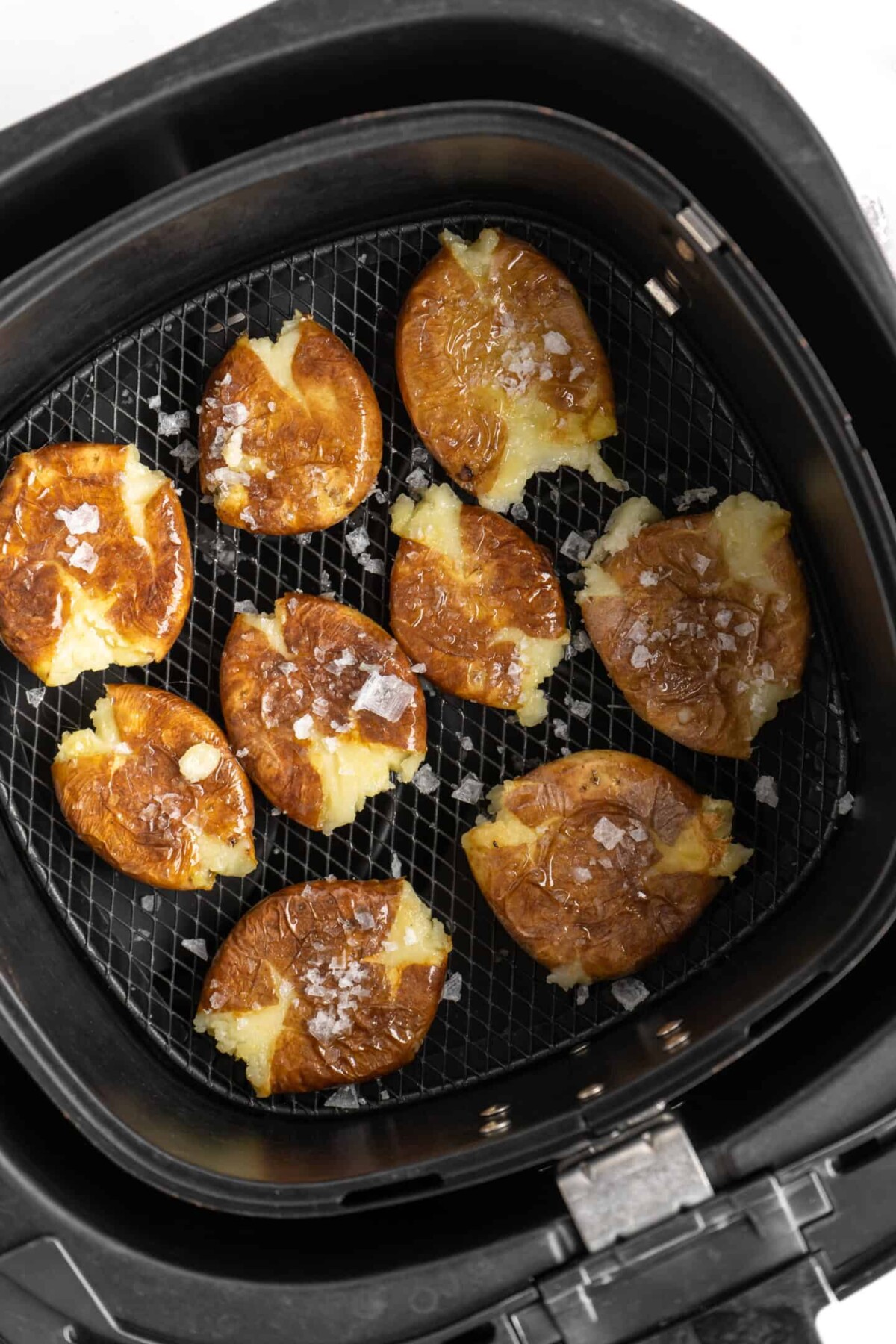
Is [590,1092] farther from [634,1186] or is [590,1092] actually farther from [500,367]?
[500,367]

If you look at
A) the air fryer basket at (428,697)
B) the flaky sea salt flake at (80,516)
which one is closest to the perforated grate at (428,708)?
the air fryer basket at (428,697)

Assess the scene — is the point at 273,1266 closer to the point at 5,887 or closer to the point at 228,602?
the point at 5,887

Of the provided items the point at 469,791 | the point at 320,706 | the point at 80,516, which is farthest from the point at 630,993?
the point at 80,516

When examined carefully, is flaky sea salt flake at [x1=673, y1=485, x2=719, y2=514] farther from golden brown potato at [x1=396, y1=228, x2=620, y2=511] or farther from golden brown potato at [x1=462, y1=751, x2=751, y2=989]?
golden brown potato at [x1=462, y1=751, x2=751, y2=989]

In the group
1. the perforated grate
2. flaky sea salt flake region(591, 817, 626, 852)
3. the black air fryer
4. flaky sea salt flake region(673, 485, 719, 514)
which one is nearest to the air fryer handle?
the black air fryer

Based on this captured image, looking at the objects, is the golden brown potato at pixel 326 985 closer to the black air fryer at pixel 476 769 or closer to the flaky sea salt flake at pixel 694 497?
the black air fryer at pixel 476 769

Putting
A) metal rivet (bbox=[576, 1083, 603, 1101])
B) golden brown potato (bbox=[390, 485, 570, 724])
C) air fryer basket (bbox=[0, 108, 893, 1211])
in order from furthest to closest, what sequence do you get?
golden brown potato (bbox=[390, 485, 570, 724]), air fryer basket (bbox=[0, 108, 893, 1211]), metal rivet (bbox=[576, 1083, 603, 1101])

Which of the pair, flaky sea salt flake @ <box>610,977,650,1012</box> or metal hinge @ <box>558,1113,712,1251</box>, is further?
flaky sea salt flake @ <box>610,977,650,1012</box>
